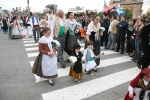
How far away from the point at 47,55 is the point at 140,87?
2.47 meters

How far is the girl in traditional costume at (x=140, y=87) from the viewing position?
290 cm

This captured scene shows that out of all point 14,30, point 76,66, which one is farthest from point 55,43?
point 14,30

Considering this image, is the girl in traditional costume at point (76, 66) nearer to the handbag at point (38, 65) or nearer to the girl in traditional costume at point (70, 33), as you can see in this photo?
the handbag at point (38, 65)

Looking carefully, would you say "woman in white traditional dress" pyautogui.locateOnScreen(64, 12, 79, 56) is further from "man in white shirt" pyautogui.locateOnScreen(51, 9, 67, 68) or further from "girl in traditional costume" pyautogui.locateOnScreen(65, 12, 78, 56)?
"man in white shirt" pyautogui.locateOnScreen(51, 9, 67, 68)

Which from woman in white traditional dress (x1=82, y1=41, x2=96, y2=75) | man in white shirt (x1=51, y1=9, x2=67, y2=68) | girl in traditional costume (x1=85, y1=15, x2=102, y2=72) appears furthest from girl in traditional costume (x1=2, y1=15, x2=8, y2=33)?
woman in white traditional dress (x1=82, y1=41, x2=96, y2=75)

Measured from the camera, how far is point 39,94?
413cm

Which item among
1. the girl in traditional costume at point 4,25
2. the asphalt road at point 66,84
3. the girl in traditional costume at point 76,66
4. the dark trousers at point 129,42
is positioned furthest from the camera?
the girl in traditional costume at point 4,25

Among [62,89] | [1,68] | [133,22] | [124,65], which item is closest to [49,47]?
[62,89]

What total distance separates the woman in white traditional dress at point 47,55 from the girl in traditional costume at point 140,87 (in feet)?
7.23

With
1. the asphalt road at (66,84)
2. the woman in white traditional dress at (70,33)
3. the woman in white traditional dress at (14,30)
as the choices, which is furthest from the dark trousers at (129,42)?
the woman in white traditional dress at (14,30)

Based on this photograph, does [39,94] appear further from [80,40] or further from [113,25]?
[80,40]

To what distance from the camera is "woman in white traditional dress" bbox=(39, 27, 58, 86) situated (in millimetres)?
4453

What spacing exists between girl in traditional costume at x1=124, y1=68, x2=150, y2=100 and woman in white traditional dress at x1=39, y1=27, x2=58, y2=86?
7.23 ft

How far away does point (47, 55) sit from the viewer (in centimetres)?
448
